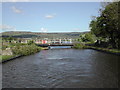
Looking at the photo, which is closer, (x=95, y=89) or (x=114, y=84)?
(x=95, y=89)

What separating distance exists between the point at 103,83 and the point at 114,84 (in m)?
0.92

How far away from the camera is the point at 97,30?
2448 inches

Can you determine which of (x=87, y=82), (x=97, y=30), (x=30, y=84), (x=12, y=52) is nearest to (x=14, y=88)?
(x=30, y=84)

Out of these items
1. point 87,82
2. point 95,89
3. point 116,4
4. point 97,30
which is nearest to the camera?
point 95,89

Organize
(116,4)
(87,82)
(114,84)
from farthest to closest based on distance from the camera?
1. (116,4)
2. (87,82)
3. (114,84)

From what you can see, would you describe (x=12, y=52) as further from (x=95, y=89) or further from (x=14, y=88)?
(x=95, y=89)

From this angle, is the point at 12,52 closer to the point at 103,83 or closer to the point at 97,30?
the point at 103,83

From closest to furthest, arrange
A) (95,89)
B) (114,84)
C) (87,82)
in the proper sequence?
1. (95,89)
2. (114,84)
3. (87,82)

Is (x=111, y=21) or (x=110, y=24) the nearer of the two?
(x=111, y=21)

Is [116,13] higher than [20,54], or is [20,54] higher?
[116,13]

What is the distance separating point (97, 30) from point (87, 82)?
50.0 metres

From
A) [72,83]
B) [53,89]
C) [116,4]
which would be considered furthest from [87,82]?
[116,4]

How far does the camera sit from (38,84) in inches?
555

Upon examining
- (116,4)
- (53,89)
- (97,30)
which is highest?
(116,4)
